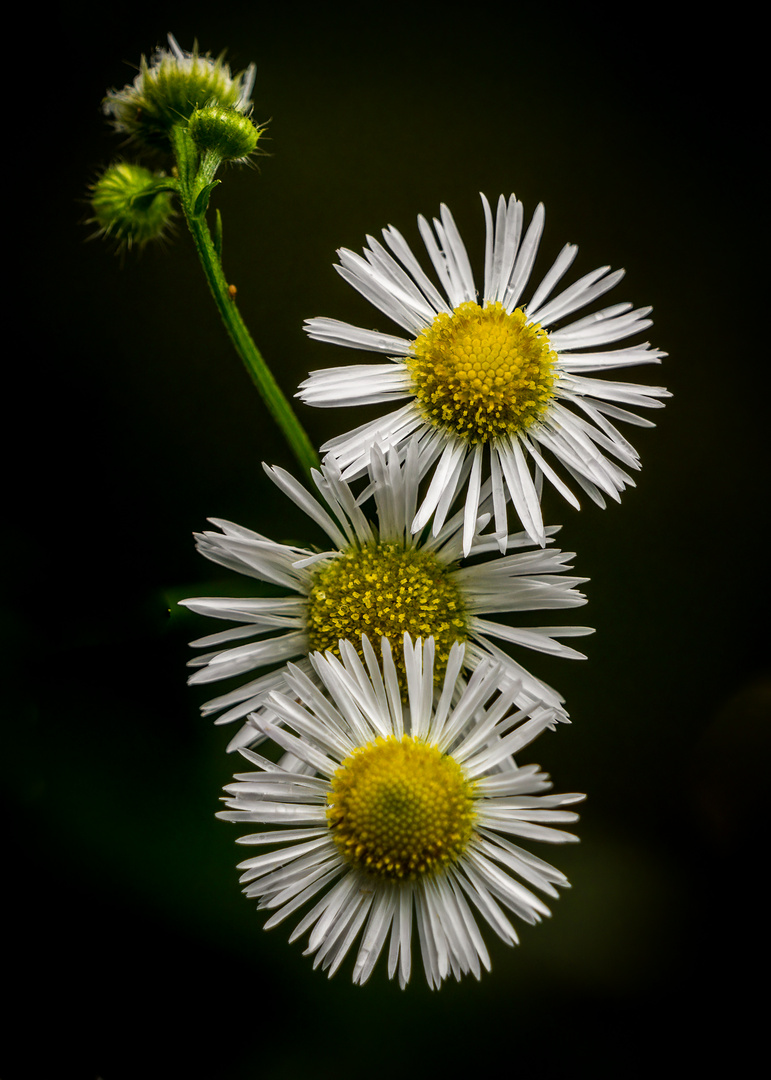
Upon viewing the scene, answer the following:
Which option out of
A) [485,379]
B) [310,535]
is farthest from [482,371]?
[310,535]

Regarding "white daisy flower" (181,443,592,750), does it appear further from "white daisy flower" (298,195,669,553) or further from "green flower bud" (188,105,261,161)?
"green flower bud" (188,105,261,161)

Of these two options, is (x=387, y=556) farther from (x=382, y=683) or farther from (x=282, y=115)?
(x=282, y=115)

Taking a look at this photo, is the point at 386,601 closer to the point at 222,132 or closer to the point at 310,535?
the point at 310,535

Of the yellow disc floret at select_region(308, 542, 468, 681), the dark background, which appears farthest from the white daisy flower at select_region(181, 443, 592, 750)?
the dark background

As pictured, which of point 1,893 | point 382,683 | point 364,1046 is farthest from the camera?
point 364,1046

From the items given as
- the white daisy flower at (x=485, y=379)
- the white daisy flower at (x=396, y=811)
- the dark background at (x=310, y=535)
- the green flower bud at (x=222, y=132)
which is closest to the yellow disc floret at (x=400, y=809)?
the white daisy flower at (x=396, y=811)

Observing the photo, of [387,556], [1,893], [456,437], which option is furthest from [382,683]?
[1,893]
